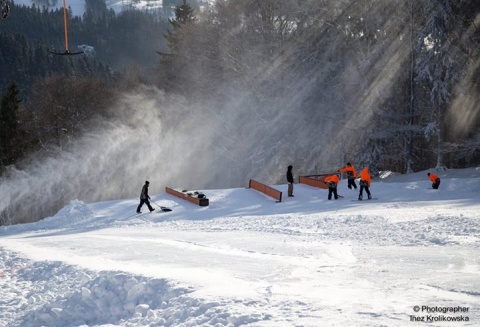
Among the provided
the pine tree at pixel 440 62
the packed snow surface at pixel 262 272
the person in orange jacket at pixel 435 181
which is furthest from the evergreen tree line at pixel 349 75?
the packed snow surface at pixel 262 272

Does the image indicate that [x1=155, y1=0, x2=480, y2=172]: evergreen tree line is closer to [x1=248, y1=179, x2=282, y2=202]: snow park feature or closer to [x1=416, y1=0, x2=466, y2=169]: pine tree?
[x1=416, y1=0, x2=466, y2=169]: pine tree

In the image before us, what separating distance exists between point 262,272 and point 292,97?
2954 centimetres

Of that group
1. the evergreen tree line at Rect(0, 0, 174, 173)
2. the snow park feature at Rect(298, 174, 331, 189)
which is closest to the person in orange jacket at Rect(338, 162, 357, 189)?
the snow park feature at Rect(298, 174, 331, 189)

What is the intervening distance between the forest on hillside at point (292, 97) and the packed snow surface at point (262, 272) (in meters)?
14.1

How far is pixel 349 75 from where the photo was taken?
35.3 metres

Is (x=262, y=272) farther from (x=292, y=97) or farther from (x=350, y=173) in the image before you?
(x=292, y=97)

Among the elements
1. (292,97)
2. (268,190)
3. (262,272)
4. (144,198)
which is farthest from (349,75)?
(262,272)

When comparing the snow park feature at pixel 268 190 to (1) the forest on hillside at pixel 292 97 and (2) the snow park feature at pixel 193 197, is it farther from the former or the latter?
(1) the forest on hillside at pixel 292 97

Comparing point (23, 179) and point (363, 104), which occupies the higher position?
point (363, 104)

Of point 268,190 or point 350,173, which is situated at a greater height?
point 350,173

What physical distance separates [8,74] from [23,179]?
6919 cm

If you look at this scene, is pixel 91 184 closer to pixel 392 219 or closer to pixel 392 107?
pixel 392 107

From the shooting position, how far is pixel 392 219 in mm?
16328

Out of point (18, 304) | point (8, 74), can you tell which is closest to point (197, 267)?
point (18, 304)
